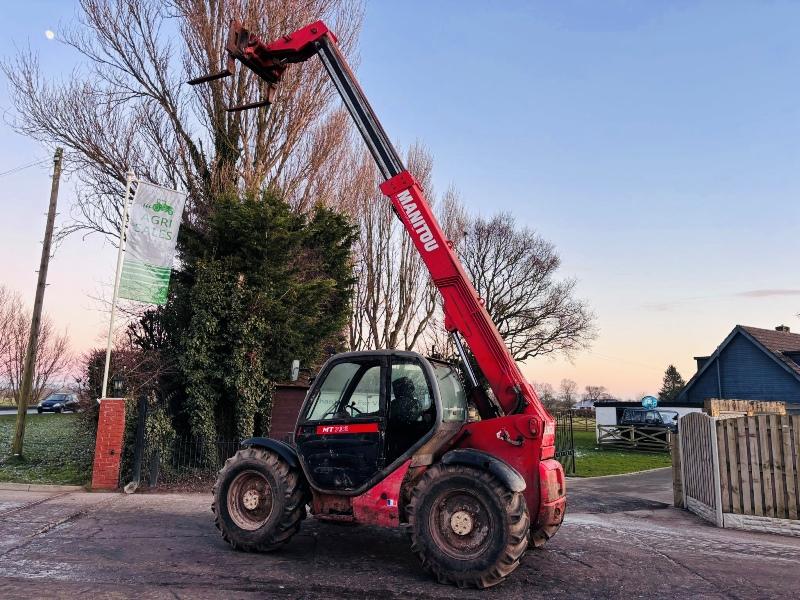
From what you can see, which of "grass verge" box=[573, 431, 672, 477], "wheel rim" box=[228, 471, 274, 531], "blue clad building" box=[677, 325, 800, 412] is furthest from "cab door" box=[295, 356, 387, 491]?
"blue clad building" box=[677, 325, 800, 412]

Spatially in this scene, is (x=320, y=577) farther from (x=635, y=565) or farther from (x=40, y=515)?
(x=40, y=515)

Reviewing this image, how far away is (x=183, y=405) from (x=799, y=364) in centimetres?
2750

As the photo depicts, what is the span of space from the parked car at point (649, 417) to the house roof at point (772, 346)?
19.1ft

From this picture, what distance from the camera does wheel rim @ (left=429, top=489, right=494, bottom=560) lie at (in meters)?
5.12

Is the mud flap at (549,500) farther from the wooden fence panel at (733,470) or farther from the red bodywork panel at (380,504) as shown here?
the wooden fence panel at (733,470)

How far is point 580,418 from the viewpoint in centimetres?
4084

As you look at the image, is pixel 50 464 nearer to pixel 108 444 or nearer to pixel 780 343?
pixel 108 444

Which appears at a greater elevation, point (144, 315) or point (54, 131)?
point (54, 131)

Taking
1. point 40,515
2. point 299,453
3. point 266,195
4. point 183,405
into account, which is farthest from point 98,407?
point 299,453

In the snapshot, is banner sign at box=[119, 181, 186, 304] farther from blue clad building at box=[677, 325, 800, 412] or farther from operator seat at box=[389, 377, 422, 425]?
blue clad building at box=[677, 325, 800, 412]

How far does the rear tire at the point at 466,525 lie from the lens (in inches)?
196

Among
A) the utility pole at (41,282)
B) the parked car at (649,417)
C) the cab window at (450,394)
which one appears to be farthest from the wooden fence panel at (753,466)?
the parked car at (649,417)

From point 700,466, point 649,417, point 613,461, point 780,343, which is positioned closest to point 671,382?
point 780,343

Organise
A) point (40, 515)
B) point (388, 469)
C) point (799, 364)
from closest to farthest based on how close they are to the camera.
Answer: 1. point (388, 469)
2. point (40, 515)
3. point (799, 364)
